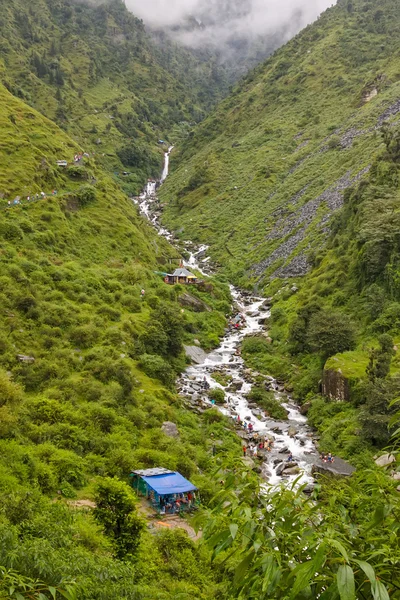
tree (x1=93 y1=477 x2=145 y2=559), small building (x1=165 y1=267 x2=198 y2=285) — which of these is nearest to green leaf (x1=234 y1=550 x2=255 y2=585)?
tree (x1=93 y1=477 x2=145 y2=559)

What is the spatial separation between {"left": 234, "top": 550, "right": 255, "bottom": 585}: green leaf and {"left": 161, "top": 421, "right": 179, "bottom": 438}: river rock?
27.5 metres

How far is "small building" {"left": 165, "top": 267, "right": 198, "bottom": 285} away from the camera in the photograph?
214ft

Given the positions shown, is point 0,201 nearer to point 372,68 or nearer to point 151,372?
point 151,372

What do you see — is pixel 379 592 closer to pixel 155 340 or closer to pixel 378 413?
pixel 378 413

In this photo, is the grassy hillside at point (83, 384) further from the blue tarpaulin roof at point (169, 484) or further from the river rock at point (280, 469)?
the river rock at point (280, 469)

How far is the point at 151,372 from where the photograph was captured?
3834 centimetres

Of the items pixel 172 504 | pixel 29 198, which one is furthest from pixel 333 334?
pixel 29 198

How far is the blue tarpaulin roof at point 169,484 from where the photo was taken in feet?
74.8

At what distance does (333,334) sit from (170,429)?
17369 mm

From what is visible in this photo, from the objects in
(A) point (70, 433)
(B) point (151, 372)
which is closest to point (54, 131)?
(B) point (151, 372)

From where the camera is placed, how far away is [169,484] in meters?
23.4

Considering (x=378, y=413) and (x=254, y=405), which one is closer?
(x=378, y=413)

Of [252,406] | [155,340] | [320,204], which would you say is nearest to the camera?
[252,406]

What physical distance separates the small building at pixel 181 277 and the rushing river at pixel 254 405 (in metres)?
7.16
